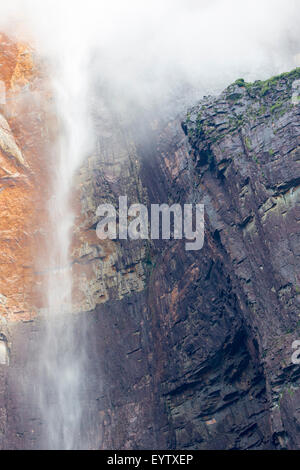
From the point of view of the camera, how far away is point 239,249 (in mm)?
27219

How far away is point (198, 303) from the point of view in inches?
1107

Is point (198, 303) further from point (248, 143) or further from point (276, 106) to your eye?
point (276, 106)

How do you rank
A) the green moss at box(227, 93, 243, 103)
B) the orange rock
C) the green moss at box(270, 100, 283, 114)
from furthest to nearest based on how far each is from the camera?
the orange rock < the green moss at box(227, 93, 243, 103) < the green moss at box(270, 100, 283, 114)

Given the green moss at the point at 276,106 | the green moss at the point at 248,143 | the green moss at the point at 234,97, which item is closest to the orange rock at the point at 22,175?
the green moss at the point at 234,97

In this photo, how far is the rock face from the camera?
82.0ft

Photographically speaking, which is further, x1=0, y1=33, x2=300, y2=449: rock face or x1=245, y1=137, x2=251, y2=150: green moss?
x1=245, y1=137, x2=251, y2=150: green moss

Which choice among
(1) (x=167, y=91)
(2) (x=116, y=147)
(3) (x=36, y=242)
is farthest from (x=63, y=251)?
(1) (x=167, y=91)

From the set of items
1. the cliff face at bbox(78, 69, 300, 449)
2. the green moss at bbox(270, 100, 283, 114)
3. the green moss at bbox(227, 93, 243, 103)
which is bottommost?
the cliff face at bbox(78, 69, 300, 449)

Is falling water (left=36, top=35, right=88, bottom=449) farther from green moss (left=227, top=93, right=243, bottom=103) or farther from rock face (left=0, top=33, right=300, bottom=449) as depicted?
green moss (left=227, top=93, right=243, bottom=103)

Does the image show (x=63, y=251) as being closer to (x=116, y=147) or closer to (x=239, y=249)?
(x=116, y=147)

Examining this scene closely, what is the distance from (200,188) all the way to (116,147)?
9.33 metres

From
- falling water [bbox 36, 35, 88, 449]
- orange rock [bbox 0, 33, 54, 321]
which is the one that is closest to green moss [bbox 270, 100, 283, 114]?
falling water [bbox 36, 35, 88, 449]

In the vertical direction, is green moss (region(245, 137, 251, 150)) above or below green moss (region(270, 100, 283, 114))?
below
